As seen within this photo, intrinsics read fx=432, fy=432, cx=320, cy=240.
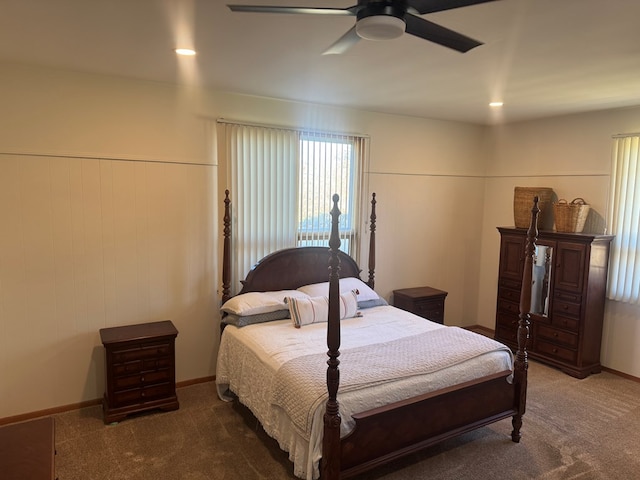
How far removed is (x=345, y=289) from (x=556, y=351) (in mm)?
2321

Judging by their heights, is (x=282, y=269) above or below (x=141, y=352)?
above

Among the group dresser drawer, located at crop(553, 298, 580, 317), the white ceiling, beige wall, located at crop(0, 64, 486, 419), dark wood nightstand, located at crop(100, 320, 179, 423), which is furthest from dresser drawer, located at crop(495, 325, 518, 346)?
dark wood nightstand, located at crop(100, 320, 179, 423)

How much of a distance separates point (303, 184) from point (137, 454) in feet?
8.84

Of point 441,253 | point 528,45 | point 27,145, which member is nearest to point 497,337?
point 441,253

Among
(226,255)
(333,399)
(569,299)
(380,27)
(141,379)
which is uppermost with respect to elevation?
(380,27)

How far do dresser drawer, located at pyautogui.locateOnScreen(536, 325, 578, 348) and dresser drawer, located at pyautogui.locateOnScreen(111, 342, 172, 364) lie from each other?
3.74 m

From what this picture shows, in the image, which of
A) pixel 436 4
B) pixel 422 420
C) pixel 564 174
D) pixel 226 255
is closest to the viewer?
pixel 436 4

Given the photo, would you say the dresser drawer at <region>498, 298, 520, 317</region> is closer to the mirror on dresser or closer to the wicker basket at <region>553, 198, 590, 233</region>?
the mirror on dresser

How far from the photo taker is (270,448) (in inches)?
118

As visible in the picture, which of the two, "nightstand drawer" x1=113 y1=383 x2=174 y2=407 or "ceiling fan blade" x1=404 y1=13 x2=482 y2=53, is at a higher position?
"ceiling fan blade" x1=404 y1=13 x2=482 y2=53

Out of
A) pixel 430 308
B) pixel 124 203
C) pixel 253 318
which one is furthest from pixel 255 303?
pixel 430 308

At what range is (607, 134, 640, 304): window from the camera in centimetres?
413

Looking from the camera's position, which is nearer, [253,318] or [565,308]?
[253,318]

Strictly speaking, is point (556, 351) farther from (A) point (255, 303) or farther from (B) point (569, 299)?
(A) point (255, 303)
